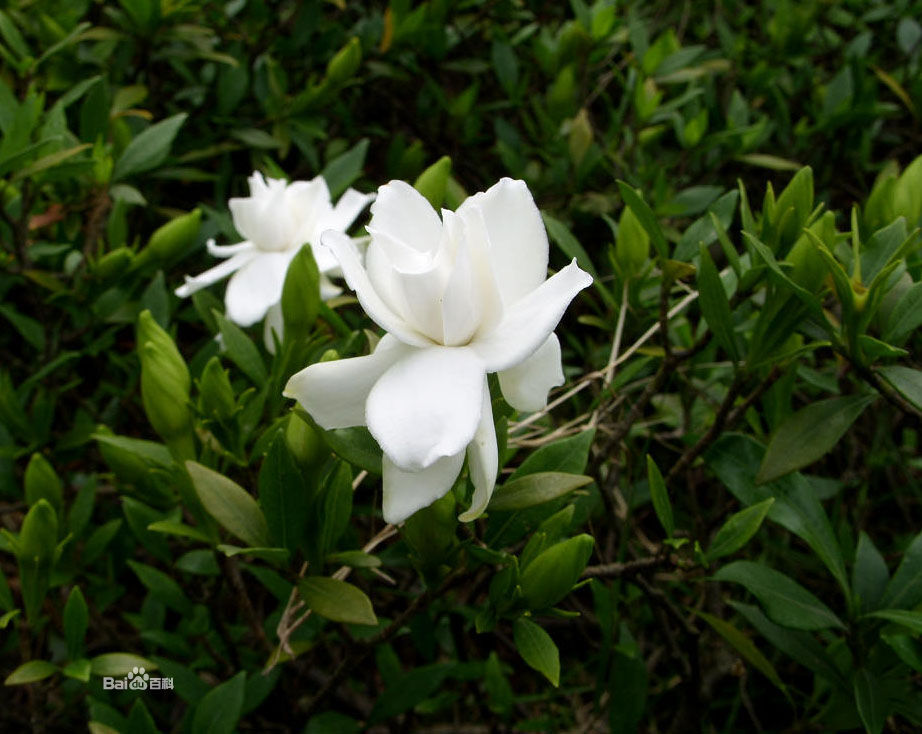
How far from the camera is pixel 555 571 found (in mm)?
750

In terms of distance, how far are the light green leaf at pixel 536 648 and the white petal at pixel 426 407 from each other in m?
0.30

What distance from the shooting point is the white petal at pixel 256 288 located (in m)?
1.05

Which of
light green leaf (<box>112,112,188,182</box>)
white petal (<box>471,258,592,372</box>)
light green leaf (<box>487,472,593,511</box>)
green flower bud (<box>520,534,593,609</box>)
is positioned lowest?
→ green flower bud (<box>520,534,593,609</box>)

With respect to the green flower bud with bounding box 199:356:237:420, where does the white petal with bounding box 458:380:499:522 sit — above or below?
above

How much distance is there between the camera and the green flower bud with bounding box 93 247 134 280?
1.29 m

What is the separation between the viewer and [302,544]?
2.79 ft

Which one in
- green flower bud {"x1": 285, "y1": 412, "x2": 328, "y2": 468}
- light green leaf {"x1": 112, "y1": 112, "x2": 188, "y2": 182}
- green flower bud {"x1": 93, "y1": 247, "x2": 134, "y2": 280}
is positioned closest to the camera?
green flower bud {"x1": 285, "y1": 412, "x2": 328, "y2": 468}

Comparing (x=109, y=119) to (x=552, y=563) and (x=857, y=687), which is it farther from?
(x=857, y=687)

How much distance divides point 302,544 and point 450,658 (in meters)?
0.77

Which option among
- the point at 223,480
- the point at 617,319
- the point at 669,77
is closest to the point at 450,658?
the point at 617,319

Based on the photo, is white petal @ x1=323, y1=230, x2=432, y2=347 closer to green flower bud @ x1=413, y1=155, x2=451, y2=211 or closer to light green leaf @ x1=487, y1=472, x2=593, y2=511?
light green leaf @ x1=487, y1=472, x2=593, y2=511

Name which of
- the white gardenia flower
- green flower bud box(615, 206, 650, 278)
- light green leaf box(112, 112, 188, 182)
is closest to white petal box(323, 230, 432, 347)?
the white gardenia flower

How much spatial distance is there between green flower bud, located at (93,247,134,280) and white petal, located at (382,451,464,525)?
0.87 metres

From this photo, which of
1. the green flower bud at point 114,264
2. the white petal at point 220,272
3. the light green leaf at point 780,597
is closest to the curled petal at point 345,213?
the white petal at point 220,272
